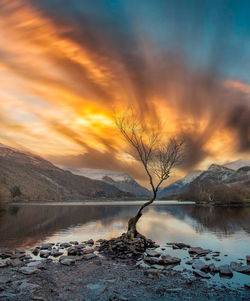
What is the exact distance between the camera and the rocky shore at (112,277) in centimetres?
1527

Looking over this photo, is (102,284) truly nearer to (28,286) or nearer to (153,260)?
(28,286)

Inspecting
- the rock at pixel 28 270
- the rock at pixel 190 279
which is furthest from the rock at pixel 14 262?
the rock at pixel 190 279

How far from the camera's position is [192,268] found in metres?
21.2

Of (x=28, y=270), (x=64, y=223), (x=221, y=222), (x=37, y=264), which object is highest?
(x=221, y=222)

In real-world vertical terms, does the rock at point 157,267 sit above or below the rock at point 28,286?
above

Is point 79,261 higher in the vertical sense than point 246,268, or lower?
lower

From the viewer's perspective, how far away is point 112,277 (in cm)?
1877

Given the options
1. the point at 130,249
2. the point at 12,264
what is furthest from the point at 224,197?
the point at 12,264

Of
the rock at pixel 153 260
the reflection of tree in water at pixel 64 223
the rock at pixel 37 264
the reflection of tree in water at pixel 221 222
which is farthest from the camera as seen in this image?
the reflection of tree in water at pixel 221 222

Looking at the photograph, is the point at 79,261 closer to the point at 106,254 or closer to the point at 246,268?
the point at 106,254

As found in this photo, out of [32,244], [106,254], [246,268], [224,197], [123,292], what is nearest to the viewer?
[123,292]

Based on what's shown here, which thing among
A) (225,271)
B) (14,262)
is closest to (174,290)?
(225,271)

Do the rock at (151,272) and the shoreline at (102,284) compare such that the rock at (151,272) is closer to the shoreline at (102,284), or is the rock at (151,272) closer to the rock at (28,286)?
the shoreline at (102,284)

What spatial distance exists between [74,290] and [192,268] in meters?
10.6
